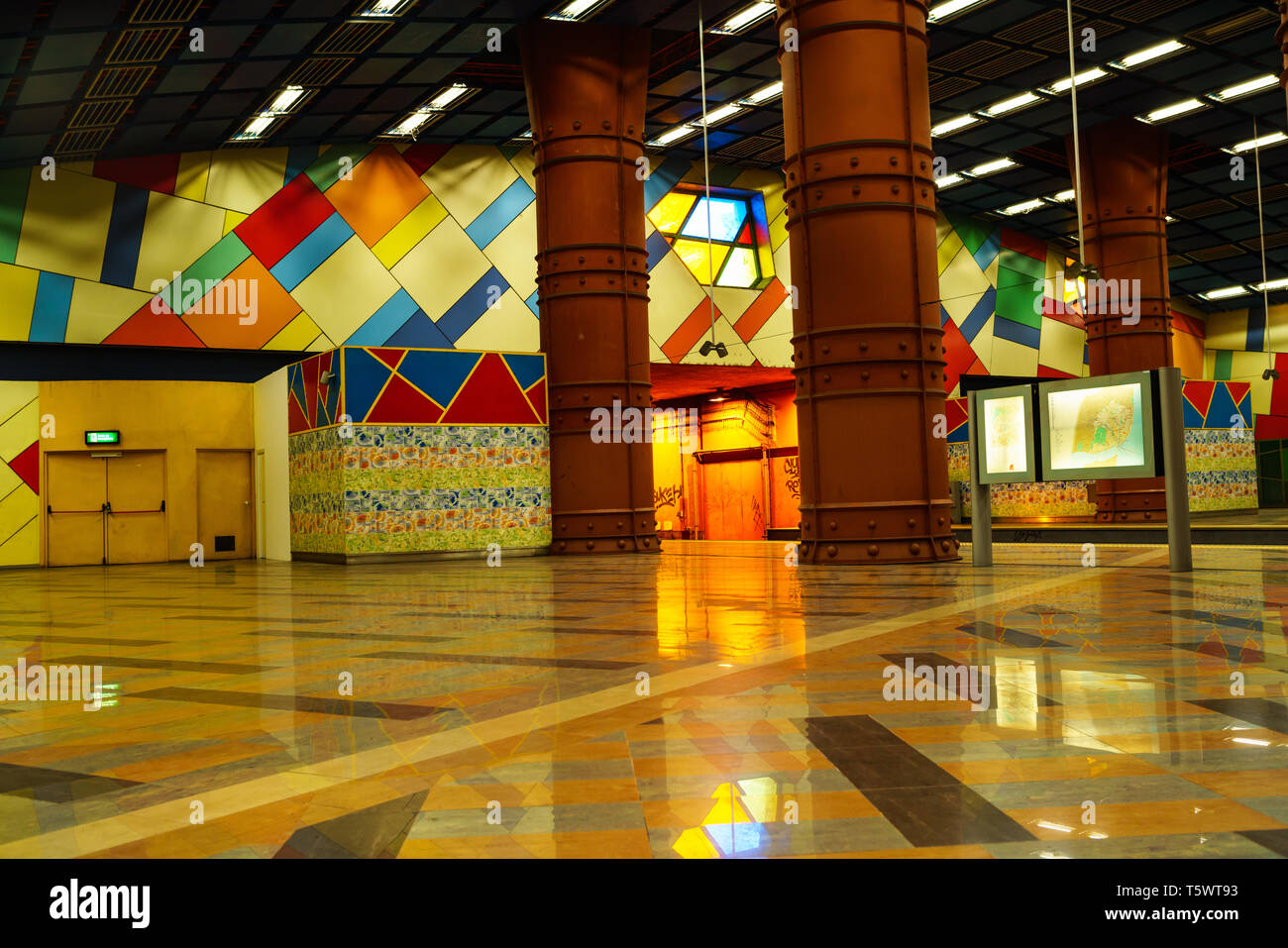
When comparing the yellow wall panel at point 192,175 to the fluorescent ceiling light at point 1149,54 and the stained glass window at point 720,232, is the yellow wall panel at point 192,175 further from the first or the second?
the fluorescent ceiling light at point 1149,54

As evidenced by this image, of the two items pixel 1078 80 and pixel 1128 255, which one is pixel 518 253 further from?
pixel 1128 255

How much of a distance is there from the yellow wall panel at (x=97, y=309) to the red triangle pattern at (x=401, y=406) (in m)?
7.92

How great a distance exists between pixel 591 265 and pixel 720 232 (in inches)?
460

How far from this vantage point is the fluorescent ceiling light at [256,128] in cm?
2223

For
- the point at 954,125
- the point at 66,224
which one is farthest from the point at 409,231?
the point at 954,125

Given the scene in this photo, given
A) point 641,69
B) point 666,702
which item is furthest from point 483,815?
point 641,69

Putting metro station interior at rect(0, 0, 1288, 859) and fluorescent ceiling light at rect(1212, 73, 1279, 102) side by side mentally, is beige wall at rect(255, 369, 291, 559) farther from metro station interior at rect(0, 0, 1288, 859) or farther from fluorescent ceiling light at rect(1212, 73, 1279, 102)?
fluorescent ceiling light at rect(1212, 73, 1279, 102)

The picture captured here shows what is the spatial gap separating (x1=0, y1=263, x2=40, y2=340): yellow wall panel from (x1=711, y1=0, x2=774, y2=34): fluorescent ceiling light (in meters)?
14.6

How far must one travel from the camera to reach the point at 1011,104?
25.2 metres

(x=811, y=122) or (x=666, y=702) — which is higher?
(x=811, y=122)

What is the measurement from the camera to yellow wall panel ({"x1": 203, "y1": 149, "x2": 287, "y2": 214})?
23328 mm

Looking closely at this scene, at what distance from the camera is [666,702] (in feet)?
14.2

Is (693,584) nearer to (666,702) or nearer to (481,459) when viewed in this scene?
(666,702)
